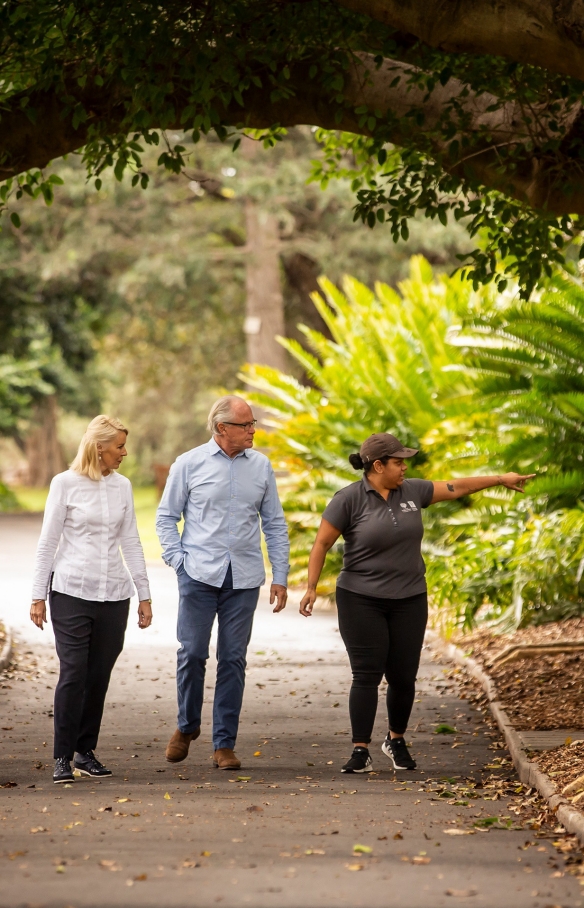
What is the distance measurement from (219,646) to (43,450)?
4923 cm

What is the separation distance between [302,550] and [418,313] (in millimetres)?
3621

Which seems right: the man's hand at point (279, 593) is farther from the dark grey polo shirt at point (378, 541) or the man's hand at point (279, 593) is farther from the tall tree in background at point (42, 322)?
the tall tree in background at point (42, 322)

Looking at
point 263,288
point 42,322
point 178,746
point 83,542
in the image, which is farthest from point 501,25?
point 42,322

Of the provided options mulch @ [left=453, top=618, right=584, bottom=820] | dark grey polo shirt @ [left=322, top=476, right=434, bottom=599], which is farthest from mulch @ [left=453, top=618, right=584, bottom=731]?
dark grey polo shirt @ [left=322, top=476, right=434, bottom=599]

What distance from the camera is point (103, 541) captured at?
701cm

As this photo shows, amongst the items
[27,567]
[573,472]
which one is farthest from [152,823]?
[27,567]

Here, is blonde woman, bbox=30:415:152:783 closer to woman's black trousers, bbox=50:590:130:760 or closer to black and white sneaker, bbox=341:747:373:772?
woman's black trousers, bbox=50:590:130:760

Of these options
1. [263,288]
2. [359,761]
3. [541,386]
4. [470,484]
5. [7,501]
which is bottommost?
[359,761]

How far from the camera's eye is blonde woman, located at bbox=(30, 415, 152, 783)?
22.6 ft

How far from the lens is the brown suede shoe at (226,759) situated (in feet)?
24.0

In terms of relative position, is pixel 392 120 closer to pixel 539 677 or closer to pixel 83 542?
pixel 83 542

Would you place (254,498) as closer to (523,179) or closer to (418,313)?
(523,179)

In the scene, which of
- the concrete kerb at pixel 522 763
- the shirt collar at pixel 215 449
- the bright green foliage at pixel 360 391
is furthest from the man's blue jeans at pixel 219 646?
the bright green foliage at pixel 360 391

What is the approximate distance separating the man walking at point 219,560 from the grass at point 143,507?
1535 cm
